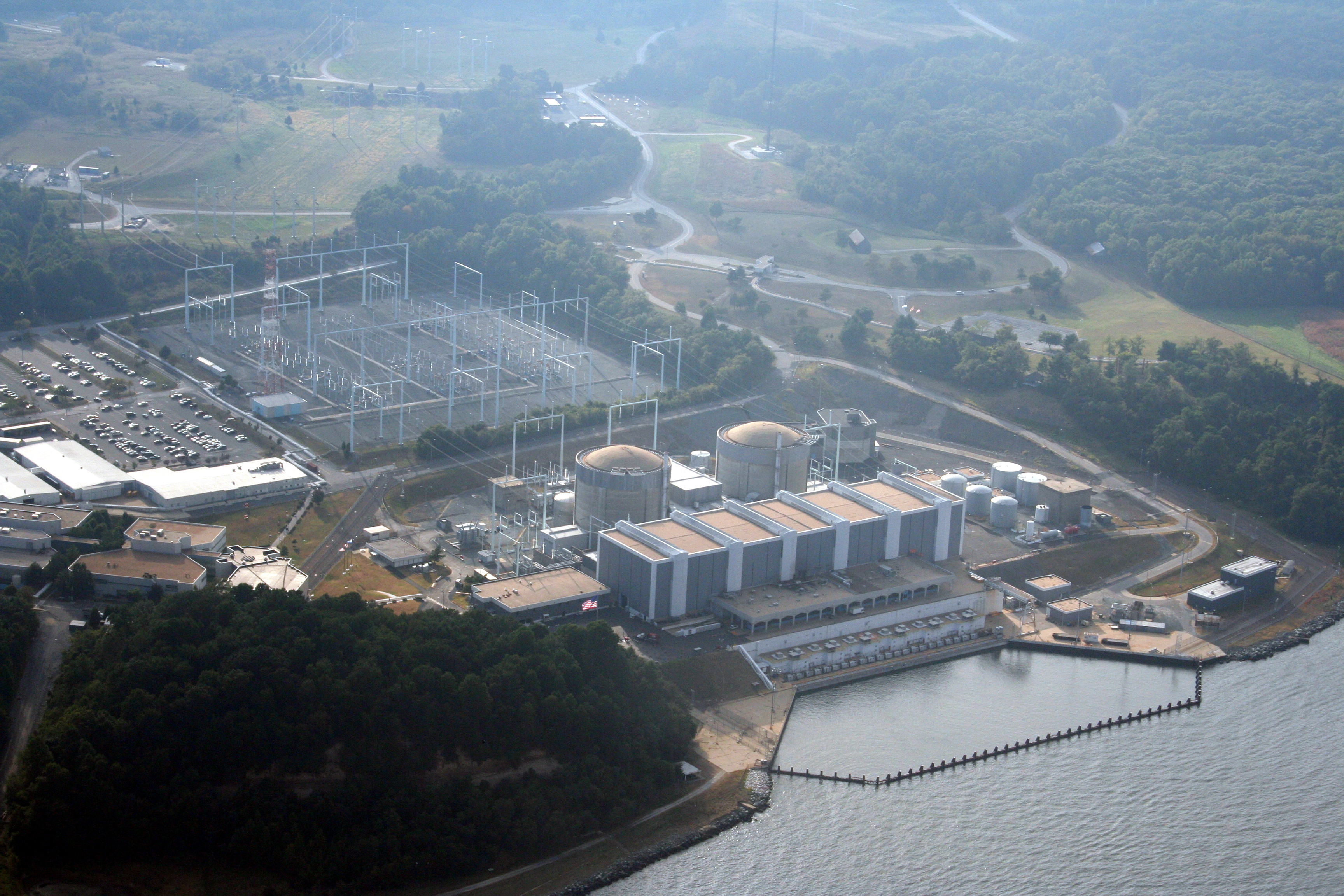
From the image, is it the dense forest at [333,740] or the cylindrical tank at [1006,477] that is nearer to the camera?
the dense forest at [333,740]

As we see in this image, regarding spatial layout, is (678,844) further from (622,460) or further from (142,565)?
(142,565)

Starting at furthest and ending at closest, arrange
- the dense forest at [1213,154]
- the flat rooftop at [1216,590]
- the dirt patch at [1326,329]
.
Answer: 1. the dense forest at [1213,154]
2. the dirt patch at [1326,329]
3. the flat rooftop at [1216,590]

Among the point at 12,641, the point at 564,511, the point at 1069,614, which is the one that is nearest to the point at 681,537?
the point at 564,511

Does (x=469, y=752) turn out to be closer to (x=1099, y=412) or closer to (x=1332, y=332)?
(x=1099, y=412)

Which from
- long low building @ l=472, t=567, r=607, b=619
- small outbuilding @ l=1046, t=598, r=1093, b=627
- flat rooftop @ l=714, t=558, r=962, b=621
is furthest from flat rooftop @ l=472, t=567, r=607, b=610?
small outbuilding @ l=1046, t=598, r=1093, b=627

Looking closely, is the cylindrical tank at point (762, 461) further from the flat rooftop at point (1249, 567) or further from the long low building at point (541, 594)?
the flat rooftop at point (1249, 567)

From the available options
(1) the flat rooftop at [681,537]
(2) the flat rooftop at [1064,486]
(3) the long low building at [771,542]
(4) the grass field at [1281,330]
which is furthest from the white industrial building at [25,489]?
(4) the grass field at [1281,330]
